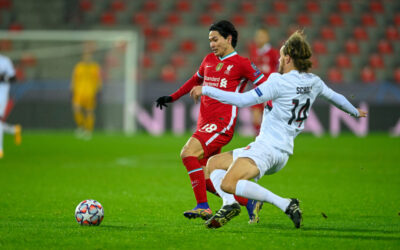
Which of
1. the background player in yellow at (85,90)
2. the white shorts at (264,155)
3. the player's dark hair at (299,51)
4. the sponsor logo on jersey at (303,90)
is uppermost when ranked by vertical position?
the player's dark hair at (299,51)

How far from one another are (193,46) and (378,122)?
24.7ft

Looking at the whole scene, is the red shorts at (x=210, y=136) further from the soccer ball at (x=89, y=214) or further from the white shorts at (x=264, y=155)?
Answer: the soccer ball at (x=89, y=214)

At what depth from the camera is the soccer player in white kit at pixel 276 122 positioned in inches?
198

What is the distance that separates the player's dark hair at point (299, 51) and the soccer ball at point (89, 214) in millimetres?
2012

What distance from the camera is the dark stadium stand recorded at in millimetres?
22797

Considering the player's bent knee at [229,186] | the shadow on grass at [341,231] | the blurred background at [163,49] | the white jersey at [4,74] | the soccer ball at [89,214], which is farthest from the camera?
the blurred background at [163,49]

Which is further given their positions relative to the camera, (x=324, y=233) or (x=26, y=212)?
(x=26, y=212)

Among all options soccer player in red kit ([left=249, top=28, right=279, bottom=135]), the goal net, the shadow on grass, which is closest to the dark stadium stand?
the goal net

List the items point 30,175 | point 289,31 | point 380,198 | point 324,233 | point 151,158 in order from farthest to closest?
point 289,31 < point 151,158 < point 30,175 < point 380,198 < point 324,233

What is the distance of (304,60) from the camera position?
5141mm

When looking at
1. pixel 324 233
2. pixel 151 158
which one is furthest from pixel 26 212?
pixel 151 158

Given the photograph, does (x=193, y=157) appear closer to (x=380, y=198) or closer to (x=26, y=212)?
(x=26, y=212)

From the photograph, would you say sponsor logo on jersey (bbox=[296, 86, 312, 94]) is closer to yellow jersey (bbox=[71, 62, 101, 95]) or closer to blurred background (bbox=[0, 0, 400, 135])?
blurred background (bbox=[0, 0, 400, 135])

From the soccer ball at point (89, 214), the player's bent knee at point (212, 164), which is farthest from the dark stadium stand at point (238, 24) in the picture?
the soccer ball at point (89, 214)
